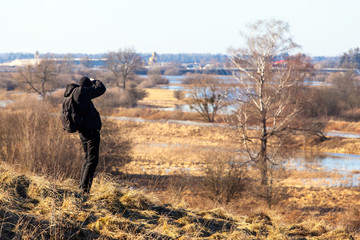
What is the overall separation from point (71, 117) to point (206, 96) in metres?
47.8

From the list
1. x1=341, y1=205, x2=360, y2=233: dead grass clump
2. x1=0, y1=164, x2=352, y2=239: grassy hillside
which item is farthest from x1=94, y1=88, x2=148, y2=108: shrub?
x1=0, y1=164, x2=352, y2=239: grassy hillside

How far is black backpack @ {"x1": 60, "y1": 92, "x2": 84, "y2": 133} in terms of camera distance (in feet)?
22.1

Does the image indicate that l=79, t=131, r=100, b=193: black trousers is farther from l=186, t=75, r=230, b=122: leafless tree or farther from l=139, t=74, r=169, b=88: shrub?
l=139, t=74, r=169, b=88: shrub

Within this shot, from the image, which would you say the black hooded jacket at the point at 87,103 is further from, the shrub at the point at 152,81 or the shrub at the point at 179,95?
the shrub at the point at 152,81

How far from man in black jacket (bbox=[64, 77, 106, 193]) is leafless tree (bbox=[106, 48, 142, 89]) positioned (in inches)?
2512

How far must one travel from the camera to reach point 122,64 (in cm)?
7569

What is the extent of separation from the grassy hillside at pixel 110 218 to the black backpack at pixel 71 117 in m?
1.05

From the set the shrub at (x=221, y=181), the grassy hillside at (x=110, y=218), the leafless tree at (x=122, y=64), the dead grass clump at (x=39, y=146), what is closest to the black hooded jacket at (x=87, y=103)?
the grassy hillside at (x=110, y=218)

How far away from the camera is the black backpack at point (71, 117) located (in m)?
6.74

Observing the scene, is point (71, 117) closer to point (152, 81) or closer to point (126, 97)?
point (126, 97)

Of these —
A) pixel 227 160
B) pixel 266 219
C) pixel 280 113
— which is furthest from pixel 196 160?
pixel 266 219

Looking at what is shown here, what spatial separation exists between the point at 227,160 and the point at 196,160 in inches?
476

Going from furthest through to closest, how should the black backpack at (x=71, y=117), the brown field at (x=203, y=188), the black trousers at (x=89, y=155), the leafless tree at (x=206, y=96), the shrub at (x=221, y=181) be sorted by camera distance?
the leafless tree at (x=206, y=96), the shrub at (x=221, y=181), the brown field at (x=203, y=188), the black trousers at (x=89, y=155), the black backpack at (x=71, y=117)

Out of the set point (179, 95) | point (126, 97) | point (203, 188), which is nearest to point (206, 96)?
point (126, 97)
